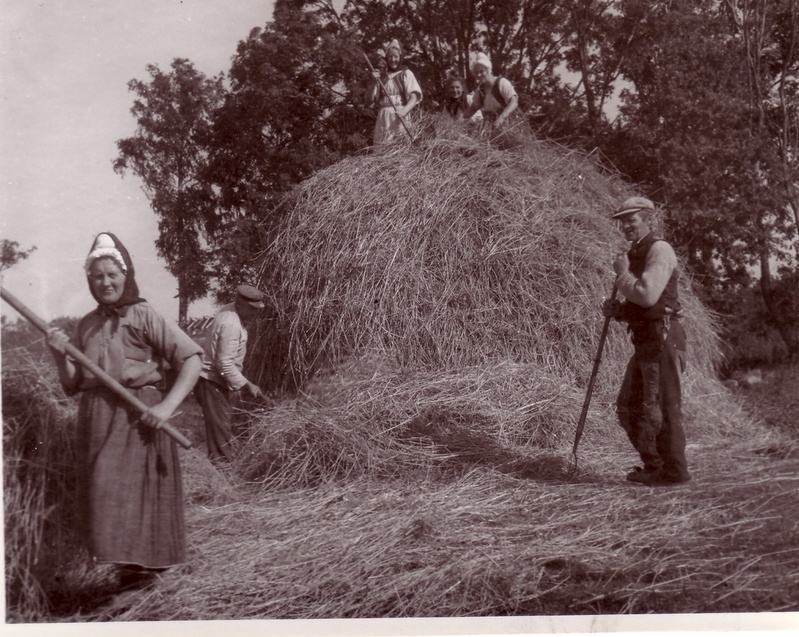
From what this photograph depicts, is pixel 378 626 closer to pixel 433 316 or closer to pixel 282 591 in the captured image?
pixel 282 591

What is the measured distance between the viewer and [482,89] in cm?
664

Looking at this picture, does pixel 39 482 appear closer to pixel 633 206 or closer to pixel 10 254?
pixel 10 254

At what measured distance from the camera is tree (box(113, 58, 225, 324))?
15.7 ft

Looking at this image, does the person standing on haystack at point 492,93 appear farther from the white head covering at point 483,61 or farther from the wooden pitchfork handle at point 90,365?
the wooden pitchfork handle at point 90,365

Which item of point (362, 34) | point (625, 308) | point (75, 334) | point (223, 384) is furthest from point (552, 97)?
point (75, 334)

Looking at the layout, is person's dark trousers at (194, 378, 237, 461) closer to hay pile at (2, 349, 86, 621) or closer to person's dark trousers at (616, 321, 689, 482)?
hay pile at (2, 349, 86, 621)


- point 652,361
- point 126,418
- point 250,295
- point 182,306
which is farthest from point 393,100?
point 126,418

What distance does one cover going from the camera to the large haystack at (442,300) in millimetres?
5113

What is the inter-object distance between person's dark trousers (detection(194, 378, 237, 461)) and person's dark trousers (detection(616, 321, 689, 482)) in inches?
92.0

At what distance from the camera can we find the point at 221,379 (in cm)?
501

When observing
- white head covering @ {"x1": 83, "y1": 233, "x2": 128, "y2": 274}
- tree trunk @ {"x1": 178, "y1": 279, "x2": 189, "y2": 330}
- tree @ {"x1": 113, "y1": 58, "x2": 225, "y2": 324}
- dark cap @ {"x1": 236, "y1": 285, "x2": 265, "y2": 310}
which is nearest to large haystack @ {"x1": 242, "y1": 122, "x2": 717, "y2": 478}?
dark cap @ {"x1": 236, "y1": 285, "x2": 265, "y2": 310}

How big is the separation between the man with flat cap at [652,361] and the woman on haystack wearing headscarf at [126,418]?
2290 mm

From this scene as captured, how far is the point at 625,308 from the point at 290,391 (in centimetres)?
239

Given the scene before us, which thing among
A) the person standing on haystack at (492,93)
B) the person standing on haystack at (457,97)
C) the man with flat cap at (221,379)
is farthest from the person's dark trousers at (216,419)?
the person standing on haystack at (457,97)
